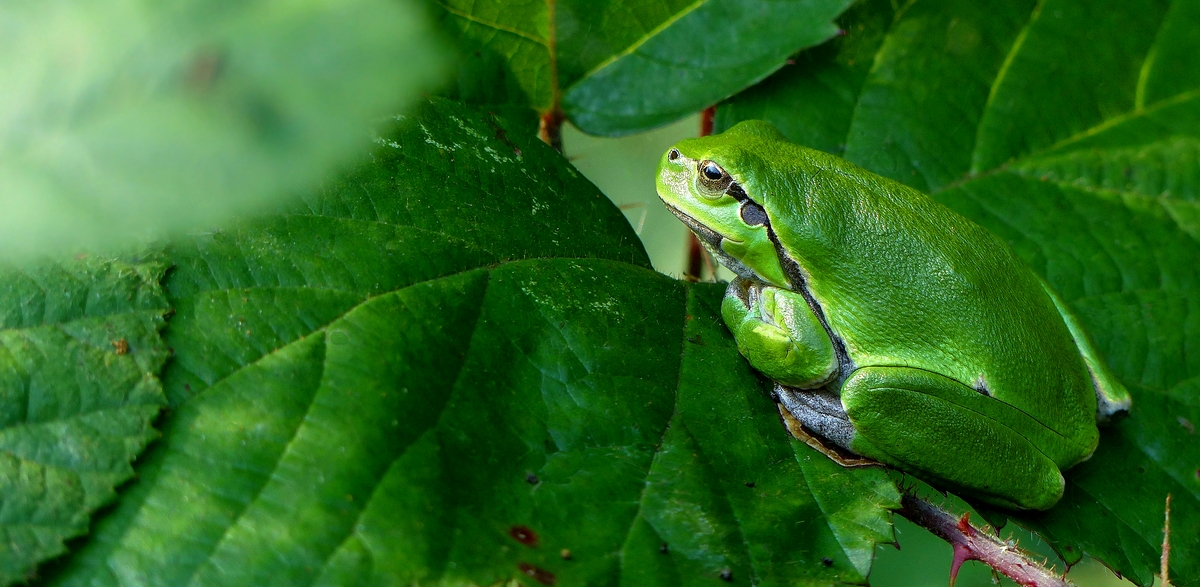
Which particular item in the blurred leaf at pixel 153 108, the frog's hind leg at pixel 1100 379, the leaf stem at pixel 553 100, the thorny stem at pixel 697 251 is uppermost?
the blurred leaf at pixel 153 108

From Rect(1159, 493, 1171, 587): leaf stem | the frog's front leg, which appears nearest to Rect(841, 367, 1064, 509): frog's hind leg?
the frog's front leg

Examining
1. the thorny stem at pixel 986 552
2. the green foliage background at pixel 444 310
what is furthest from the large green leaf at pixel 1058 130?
the thorny stem at pixel 986 552

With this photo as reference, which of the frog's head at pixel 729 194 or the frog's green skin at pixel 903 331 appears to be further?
the frog's head at pixel 729 194

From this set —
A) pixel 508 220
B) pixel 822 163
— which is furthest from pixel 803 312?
pixel 508 220

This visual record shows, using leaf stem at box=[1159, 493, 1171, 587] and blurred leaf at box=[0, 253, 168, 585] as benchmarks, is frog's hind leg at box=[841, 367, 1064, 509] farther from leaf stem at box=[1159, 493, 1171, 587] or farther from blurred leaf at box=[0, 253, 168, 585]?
blurred leaf at box=[0, 253, 168, 585]

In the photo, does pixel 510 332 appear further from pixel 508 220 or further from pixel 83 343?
pixel 83 343

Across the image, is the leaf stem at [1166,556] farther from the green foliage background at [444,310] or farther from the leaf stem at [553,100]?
the leaf stem at [553,100]
